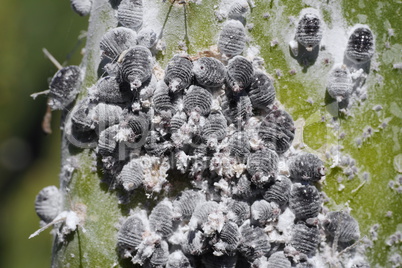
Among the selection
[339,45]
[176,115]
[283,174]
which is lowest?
[283,174]

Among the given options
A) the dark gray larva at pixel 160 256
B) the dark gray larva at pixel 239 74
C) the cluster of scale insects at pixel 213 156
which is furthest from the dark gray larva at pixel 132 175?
the dark gray larva at pixel 239 74

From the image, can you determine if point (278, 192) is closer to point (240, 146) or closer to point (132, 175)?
point (240, 146)

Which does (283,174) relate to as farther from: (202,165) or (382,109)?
(382,109)

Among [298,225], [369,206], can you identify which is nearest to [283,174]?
[298,225]

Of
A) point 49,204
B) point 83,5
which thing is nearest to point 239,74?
point 83,5

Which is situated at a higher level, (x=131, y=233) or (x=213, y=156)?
(x=213, y=156)
